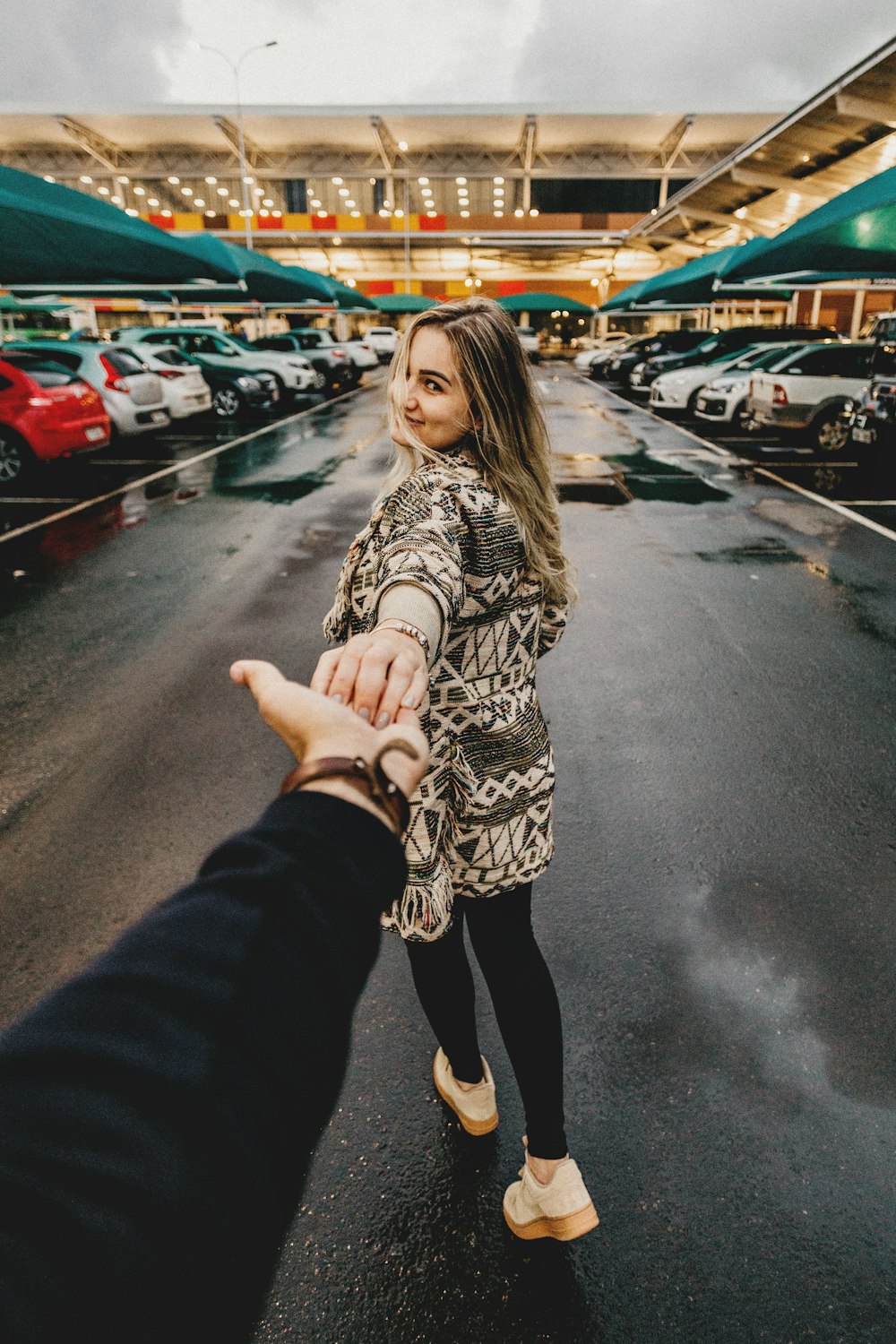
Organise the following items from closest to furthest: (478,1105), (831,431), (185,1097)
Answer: (185,1097), (478,1105), (831,431)

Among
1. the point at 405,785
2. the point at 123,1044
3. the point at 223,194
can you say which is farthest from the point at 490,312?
the point at 223,194

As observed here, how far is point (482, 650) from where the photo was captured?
1657 millimetres

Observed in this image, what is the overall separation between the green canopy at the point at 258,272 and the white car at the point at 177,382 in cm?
192

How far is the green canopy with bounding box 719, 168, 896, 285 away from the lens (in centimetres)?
1016

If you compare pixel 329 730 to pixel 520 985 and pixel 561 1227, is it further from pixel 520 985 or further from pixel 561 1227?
pixel 561 1227

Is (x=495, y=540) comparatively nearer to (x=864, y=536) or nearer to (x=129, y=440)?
(x=864, y=536)

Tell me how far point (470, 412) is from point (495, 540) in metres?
0.28

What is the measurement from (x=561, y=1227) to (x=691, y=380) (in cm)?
1934

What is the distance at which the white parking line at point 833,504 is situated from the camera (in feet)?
27.9

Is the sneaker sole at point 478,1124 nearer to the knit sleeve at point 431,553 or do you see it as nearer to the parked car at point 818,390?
the knit sleeve at point 431,553

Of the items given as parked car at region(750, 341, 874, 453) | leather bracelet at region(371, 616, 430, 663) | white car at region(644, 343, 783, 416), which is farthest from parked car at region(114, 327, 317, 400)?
leather bracelet at region(371, 616, 430, 663)

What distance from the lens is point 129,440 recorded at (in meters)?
15.2

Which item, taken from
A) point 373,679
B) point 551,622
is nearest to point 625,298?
point 551,622

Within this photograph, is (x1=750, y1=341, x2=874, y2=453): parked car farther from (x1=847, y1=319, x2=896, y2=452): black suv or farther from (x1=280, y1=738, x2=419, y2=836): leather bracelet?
(x1=280, y1=738, x2=419, y2=836): leather bracelet
